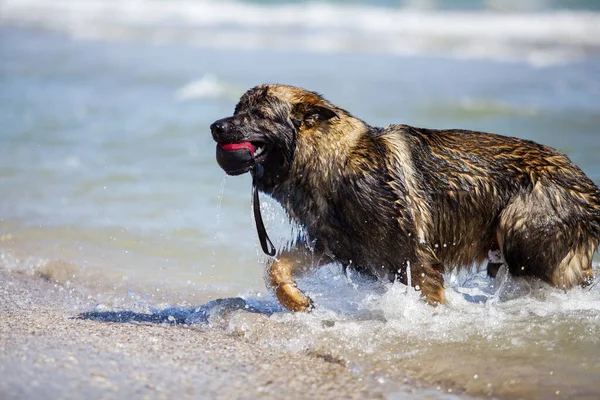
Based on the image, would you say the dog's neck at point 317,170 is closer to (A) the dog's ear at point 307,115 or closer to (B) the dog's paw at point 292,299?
(A) the dog's ear at point 307,115

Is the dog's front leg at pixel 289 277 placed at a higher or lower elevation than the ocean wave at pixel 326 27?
lower

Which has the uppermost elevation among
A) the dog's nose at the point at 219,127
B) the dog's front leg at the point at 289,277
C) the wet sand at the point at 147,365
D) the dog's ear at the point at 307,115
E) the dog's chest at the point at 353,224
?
the dog's ear at the point at 307,115

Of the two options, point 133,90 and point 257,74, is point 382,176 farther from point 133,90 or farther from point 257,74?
point 257,74

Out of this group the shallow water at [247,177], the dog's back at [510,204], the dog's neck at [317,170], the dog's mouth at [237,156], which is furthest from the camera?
the dog's back at [510,204]

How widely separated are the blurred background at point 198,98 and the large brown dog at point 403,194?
0.56 meters

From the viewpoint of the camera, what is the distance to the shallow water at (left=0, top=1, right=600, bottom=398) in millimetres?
4680

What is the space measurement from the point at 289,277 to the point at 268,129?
0.95m

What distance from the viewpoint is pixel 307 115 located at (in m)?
5.02

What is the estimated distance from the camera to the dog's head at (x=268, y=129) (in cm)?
489

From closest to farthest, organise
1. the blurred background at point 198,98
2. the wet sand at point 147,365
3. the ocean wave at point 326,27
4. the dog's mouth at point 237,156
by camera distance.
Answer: the wet sand at point 147,365, the dog's mouth at point 237,156, the blurred background at point 198,98, the ocean wave at point 326,27

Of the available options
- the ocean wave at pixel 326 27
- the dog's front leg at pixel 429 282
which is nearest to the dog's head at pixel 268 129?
the dog's front leg at pixel 429 282

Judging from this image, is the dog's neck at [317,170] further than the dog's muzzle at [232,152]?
Yes

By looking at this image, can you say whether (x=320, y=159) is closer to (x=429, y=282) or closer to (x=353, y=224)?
(x=353, y=224)

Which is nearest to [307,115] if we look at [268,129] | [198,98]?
[268,129]
